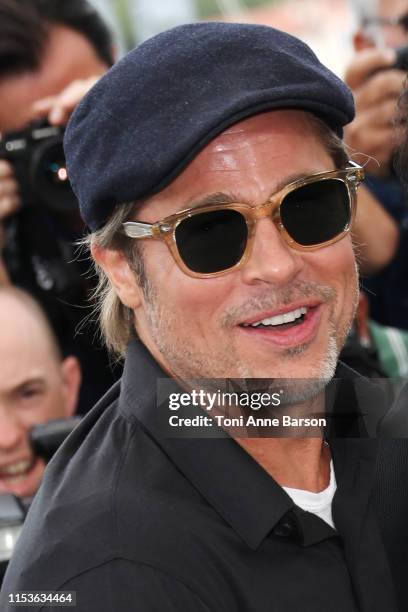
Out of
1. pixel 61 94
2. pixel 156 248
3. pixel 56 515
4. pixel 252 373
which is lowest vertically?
pixel 56 515

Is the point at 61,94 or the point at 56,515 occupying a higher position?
the point at 61,94

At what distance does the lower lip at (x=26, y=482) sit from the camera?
6.77 ft

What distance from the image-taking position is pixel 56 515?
1250 millimetres

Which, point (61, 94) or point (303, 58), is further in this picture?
point (61, 94)

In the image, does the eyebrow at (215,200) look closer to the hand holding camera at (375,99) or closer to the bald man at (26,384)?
the bald man at (26,384)

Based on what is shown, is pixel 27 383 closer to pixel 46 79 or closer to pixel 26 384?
pixel 26 384

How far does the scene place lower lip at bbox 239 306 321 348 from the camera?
4.64 feet

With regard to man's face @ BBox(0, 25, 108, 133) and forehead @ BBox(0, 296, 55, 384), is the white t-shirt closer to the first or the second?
forehead @ BBox(0, 296, 55, 384)

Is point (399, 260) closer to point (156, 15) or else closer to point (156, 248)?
point (156, 248)

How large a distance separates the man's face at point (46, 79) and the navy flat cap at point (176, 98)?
1172 mm

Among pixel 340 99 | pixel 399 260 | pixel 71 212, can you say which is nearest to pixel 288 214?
pixel 340 99

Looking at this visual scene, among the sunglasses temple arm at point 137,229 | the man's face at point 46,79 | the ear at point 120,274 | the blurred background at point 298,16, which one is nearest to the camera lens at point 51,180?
the man's face at point 46,79

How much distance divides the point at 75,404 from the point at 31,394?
17 centimetres

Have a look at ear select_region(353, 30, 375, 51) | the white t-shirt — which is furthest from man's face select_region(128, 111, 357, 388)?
ear select_region(353, 30, 375, 51)
